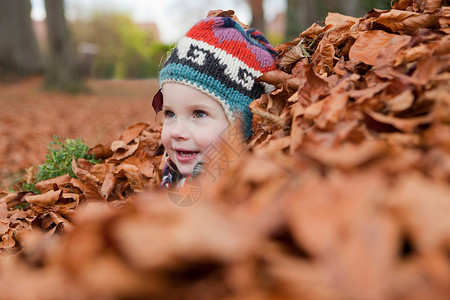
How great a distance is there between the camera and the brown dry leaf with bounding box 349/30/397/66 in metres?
1.61

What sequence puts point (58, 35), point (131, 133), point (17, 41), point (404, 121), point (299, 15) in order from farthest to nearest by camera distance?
1. point (17, 41)
2. point (58, 35)
3. point (299, 15)
4. point (131, 133)
5. point (404, 121)

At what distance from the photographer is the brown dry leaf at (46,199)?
2002mm

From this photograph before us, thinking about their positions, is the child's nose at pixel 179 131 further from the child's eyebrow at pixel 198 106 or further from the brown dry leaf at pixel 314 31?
the brown dry leaf at pixel 314 31

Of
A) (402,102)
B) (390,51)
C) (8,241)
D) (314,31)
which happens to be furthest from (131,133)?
(402,102)

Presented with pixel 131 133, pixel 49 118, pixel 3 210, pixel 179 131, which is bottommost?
pixel 49 118

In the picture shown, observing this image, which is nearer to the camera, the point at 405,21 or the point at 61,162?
the point at 405,21

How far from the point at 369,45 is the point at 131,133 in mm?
Answer: 1587

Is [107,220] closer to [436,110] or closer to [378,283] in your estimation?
[378,283]

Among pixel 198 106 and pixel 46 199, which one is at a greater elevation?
pixel 198 106

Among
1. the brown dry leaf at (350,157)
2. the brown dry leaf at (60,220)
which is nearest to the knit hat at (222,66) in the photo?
the brown dry leaf at (60,220)

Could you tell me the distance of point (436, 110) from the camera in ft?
3.23

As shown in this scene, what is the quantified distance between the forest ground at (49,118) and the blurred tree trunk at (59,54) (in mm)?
392

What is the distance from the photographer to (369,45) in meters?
1.69

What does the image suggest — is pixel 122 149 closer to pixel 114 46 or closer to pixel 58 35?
pixel 58 35
